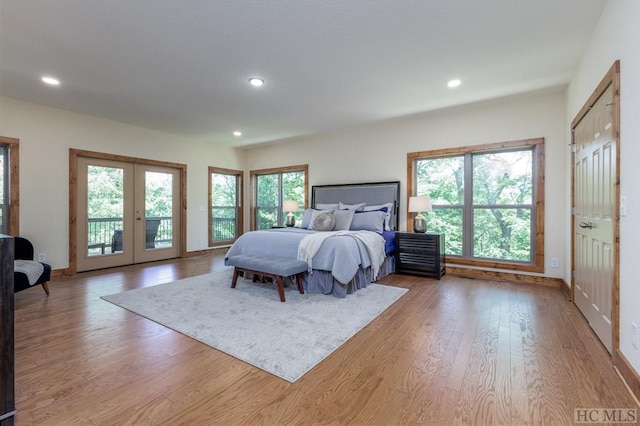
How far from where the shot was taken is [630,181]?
1768mm

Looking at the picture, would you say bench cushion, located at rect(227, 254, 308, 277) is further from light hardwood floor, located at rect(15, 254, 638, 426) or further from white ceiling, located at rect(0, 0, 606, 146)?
white ceiling, located at rect(0, 0, 606, 146)

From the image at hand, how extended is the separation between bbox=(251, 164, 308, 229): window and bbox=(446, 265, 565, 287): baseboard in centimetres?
332

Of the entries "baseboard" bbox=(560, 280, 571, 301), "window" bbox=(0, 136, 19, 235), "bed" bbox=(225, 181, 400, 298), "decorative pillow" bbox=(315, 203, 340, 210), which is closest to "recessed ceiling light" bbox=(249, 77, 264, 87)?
A: "bed" bbox=(225, 181, 400, 298)

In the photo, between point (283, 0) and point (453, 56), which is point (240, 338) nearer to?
point (283, 0)

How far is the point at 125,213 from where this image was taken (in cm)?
528

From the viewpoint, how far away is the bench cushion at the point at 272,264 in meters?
3.25

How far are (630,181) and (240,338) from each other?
2844mm

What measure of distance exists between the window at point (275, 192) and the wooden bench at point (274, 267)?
2.96 m

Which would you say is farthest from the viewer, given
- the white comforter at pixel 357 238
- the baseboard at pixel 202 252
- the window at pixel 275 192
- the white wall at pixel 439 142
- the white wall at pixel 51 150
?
the window at pixel 275 192

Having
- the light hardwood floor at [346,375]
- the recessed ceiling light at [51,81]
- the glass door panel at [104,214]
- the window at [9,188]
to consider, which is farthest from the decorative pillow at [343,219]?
the window at [9,188]

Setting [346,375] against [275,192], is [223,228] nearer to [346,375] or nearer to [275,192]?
[275,192]

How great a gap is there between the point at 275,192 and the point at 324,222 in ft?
8.90

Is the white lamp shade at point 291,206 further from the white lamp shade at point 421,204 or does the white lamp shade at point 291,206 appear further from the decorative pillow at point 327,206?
the white lamp shade at point 421,204

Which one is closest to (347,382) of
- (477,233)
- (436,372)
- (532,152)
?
(436,372)
